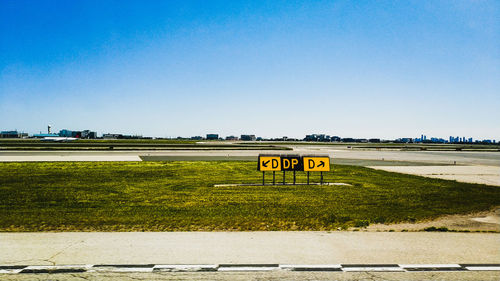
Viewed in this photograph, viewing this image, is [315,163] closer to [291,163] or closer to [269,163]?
[291,163]

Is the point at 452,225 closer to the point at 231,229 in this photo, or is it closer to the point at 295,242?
the point at 295,242

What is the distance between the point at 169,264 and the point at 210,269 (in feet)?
2.69

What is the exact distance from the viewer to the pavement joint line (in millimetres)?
5629

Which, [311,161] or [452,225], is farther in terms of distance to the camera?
[311,161]

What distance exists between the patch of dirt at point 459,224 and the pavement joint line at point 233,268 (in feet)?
10.0

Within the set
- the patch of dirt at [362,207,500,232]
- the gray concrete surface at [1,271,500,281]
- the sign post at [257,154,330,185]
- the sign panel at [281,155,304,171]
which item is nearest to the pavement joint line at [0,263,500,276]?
the gray concrete surface at [1,271,500,281]

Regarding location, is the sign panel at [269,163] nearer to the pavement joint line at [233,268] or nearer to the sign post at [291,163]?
the sign post at [291,163]

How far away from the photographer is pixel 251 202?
12812 mm

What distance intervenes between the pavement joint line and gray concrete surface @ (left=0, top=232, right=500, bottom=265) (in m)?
0.18

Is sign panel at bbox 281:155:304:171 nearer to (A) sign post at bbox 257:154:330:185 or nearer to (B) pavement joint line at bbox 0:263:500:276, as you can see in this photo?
(A) sign post at bbox 257:154:330:185

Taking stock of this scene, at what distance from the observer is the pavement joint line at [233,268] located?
222 inches

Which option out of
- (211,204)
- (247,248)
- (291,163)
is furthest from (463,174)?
(247,248)

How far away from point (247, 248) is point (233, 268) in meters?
1.10

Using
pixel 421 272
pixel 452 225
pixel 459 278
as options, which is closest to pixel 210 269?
pixel 421 272
